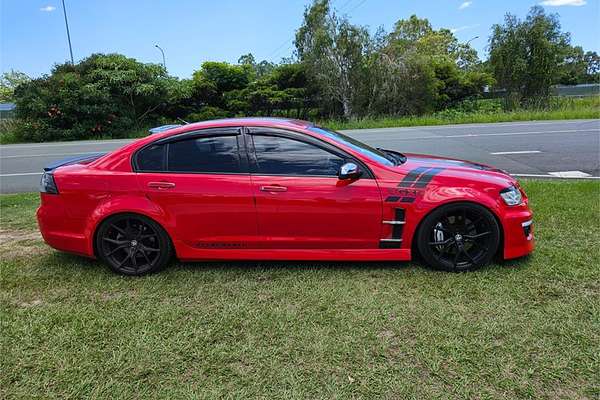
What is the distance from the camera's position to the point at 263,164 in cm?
375

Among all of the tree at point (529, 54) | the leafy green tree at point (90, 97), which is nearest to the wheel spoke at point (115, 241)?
the leafy green tree at point (90, 97)

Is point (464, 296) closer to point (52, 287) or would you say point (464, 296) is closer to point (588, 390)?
point (588, 390)

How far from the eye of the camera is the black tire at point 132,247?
3.88m

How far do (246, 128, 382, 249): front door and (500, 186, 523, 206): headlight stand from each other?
106 cm

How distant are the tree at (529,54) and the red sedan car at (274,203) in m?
20.4

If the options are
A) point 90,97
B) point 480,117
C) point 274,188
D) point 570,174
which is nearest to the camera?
point 274,188

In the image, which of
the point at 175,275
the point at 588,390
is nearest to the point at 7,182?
the point at 175,275

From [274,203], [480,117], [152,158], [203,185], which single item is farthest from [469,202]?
[480,117]

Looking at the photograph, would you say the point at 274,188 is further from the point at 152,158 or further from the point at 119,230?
the point at 119,230

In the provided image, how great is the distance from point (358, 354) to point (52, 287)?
8.98 ft

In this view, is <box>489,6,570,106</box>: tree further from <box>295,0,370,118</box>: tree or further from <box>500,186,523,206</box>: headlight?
<box>500,186,523,206</box>: headlight

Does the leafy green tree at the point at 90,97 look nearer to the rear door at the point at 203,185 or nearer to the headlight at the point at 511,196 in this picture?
the rear door at the point at 203,185

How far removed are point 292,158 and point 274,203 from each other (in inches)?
16.6

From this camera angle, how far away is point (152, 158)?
12.7ft
